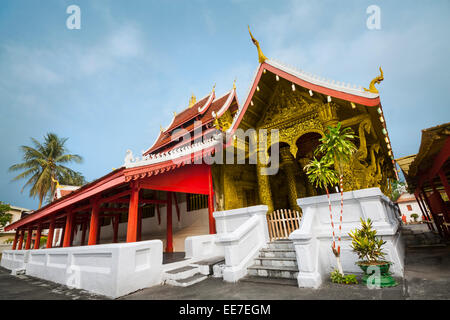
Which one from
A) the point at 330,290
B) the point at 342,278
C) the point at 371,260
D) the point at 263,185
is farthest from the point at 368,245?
the point at 263,185

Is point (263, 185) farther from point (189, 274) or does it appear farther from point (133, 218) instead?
point (133, 218)

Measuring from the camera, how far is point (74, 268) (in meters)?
5.61

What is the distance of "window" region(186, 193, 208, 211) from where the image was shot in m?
10.3

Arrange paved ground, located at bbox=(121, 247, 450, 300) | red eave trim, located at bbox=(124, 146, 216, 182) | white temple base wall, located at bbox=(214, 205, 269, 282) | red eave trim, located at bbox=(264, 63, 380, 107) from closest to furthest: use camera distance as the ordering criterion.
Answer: paved ground, located at bbox=(121, 247, 450, 300) → white temple base wall, located at bbox=(214, 205, 269, 282) → red eave trim, located at bbox=(264, 63, 380, 107) → red eave trim, located at bbox=(124, 146, 216, 182)

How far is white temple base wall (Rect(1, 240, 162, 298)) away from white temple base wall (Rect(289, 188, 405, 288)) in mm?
3455

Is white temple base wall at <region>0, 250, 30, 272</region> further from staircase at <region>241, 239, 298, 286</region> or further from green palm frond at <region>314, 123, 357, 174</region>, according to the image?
green palm frond at <region>314, 123, 357, 174</region>

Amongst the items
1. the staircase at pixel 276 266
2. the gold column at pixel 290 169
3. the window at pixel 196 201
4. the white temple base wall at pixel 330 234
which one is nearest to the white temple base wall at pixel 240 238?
the staircase at pixel 276 266

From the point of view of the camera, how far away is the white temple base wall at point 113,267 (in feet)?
14.3

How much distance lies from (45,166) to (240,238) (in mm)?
33540

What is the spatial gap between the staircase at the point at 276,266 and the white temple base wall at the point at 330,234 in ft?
1.61

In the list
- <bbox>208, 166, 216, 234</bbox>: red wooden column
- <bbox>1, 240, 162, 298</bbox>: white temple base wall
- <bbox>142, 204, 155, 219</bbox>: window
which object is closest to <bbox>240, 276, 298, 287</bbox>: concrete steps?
<bbox>1, 240, 162, 298</bbox>: white temple base wall

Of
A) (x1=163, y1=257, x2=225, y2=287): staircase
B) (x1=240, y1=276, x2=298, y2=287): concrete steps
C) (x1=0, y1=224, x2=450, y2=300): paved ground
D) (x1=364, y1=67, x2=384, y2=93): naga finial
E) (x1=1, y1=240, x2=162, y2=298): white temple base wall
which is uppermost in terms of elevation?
(x1=364, y1=67, x2=384, y2=93): naga finial

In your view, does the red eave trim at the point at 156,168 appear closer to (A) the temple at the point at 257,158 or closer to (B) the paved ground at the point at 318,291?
(A) the temple at the point at 257,158
